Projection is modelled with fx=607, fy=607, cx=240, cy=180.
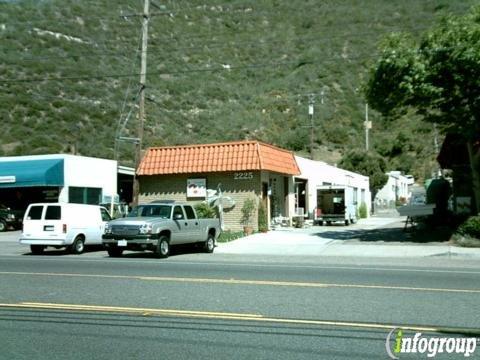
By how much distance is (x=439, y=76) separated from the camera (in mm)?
20250

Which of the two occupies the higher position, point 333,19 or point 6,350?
point 333,19

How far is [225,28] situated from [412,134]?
959 inches

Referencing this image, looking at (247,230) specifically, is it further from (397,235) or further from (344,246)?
(397,235)

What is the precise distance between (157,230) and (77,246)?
4075 millimetres

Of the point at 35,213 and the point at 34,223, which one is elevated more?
the point at 35,213

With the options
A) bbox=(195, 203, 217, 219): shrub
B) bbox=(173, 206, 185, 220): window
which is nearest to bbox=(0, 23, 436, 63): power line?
bbox=(195, 203, 217, 219): shrub

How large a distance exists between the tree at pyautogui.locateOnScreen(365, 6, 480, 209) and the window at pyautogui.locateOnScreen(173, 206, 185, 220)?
798 centimetres

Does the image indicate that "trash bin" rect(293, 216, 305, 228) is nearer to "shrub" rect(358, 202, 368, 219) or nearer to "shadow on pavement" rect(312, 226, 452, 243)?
"shadow on pavement" rect(312, 226, 452, 243)

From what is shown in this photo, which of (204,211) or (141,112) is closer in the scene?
(141,112)

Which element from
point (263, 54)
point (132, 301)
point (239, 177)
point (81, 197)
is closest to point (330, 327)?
point (132, 301)

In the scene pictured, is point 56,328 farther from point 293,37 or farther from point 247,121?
point 293,37

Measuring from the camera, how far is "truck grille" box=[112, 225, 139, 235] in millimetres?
17984

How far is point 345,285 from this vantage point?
38.2ft

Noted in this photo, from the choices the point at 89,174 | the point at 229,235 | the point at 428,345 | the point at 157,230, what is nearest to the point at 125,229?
the point at 157,230
